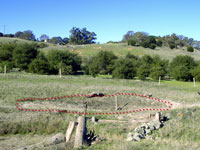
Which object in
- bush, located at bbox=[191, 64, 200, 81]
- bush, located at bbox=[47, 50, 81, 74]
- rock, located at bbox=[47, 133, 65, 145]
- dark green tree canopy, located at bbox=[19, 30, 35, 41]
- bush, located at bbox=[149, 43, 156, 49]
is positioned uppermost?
dark green tree canopy, located at bbox=[19, 30, 35, 41]

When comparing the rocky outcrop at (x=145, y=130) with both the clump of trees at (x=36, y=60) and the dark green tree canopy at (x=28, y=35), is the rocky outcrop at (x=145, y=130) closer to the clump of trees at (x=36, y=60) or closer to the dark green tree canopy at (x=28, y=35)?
the clump of trees at (x=36, y=60)

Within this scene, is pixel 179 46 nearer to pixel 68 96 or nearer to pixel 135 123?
pixel 68 96

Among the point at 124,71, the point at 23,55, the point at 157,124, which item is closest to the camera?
the point at 157,124

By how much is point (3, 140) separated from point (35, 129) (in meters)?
1.90

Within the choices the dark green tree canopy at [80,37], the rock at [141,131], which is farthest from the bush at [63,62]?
the dark green tree canopy at [80,37]

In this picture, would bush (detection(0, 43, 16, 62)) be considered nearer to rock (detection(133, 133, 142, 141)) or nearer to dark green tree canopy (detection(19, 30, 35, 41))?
rock (detection(133, 133, 142, 141))

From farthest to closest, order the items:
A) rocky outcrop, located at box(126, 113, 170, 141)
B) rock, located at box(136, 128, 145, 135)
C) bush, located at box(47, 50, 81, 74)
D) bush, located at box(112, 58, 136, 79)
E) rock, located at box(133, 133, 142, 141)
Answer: bush, located at box(47, 50, 81, 74)
bush, located at box(112, 58, 136, 79)
rock, located at box(136, 128, 145, 135)
rocky outcrop, located at box(126, 113, 170, 141)
rock, located at box(133, 133, 142, 141)

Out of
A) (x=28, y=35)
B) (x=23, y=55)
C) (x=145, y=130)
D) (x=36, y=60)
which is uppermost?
(x=28, y=35)

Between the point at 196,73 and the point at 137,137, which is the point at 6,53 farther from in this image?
the point at 137,137

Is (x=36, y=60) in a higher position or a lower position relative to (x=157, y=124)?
higher

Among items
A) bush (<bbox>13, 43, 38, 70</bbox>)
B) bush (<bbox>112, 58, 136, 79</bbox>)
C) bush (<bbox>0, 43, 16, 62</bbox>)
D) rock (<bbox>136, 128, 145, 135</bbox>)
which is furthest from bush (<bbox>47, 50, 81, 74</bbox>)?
rock (<bbox>136, 128, 145, 135</bbox>)

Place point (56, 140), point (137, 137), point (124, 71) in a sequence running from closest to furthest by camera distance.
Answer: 1. point (56, 140)
2. point (137, 137)
3. point (124, 71)

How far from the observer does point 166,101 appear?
2289 centimetres

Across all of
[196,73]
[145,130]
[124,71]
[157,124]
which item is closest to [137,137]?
[145,130]
